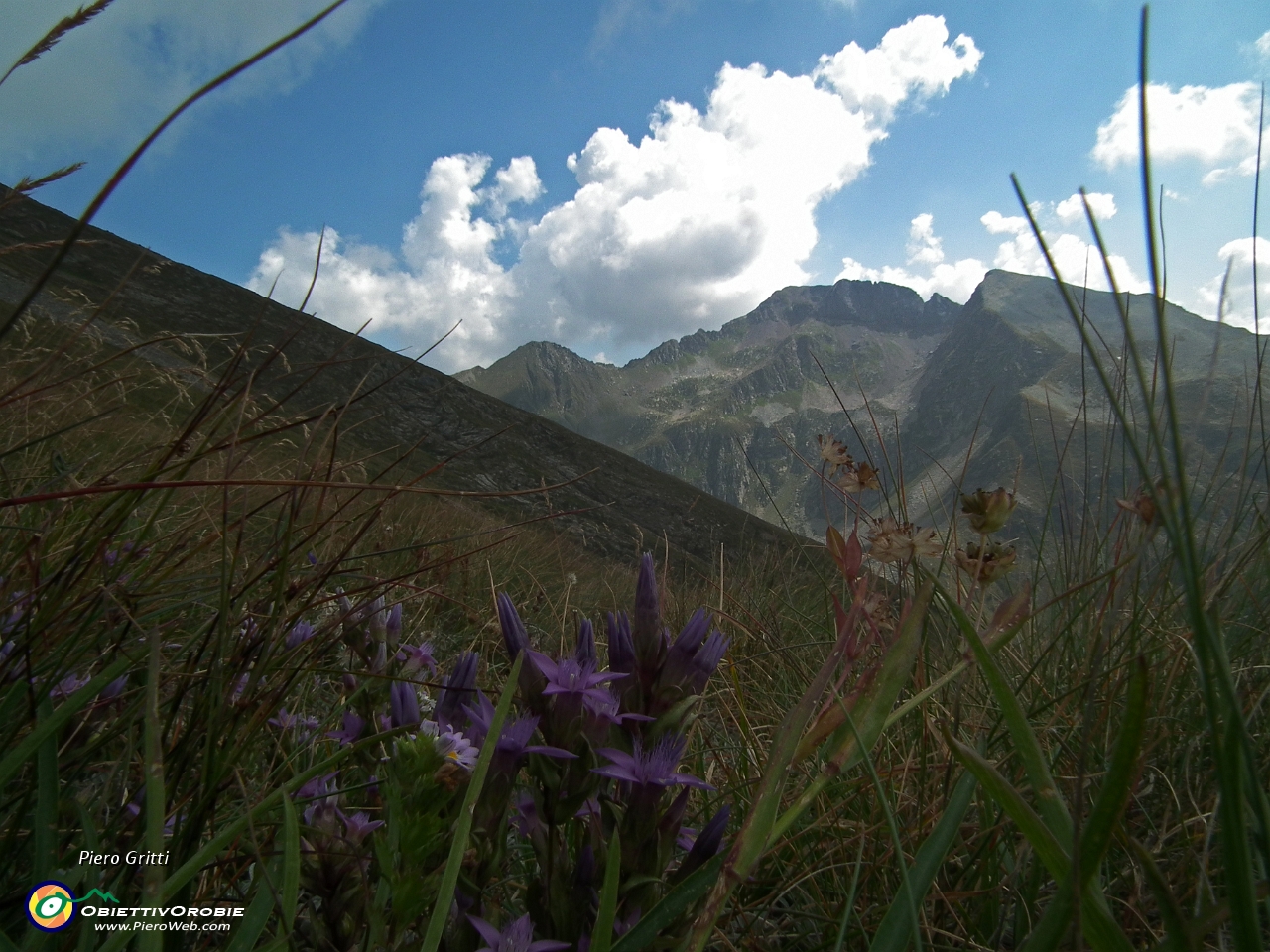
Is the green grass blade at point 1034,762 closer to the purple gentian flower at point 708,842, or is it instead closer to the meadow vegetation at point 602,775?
the meadow vegetation at point 602,775

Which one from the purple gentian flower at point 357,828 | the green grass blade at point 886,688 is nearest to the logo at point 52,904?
the purple gentian flower at point 357,828

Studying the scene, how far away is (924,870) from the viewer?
2.53 ft

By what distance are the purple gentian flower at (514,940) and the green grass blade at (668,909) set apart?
0.22 feet

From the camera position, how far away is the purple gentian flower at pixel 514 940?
2.32ft

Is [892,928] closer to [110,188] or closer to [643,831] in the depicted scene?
[643,831]

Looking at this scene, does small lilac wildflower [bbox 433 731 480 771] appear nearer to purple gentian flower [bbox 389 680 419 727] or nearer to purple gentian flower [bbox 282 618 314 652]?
purple gentian flower [bbox 389 680 419 727]

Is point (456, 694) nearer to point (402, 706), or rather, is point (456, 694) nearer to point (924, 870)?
point (402, 706)

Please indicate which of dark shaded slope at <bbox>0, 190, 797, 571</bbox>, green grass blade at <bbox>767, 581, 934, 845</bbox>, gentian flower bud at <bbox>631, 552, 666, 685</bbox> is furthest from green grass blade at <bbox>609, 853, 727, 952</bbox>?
dark shaded slope at <bbox>0, 190, 797, 571</bbox>

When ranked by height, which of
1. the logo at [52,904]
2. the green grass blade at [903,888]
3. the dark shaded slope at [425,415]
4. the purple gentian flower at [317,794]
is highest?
the dark shaded slope at [425,415]

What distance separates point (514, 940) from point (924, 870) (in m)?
0.44

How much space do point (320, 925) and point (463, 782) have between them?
23 cm

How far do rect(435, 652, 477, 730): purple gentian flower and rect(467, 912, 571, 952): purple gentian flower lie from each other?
0.27 metres

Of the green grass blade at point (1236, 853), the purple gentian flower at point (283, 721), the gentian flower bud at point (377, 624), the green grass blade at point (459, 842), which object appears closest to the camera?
the green grass blade at point (1236, 853)

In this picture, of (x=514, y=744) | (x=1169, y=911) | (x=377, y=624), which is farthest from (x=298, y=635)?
(x=1169, y=911)
